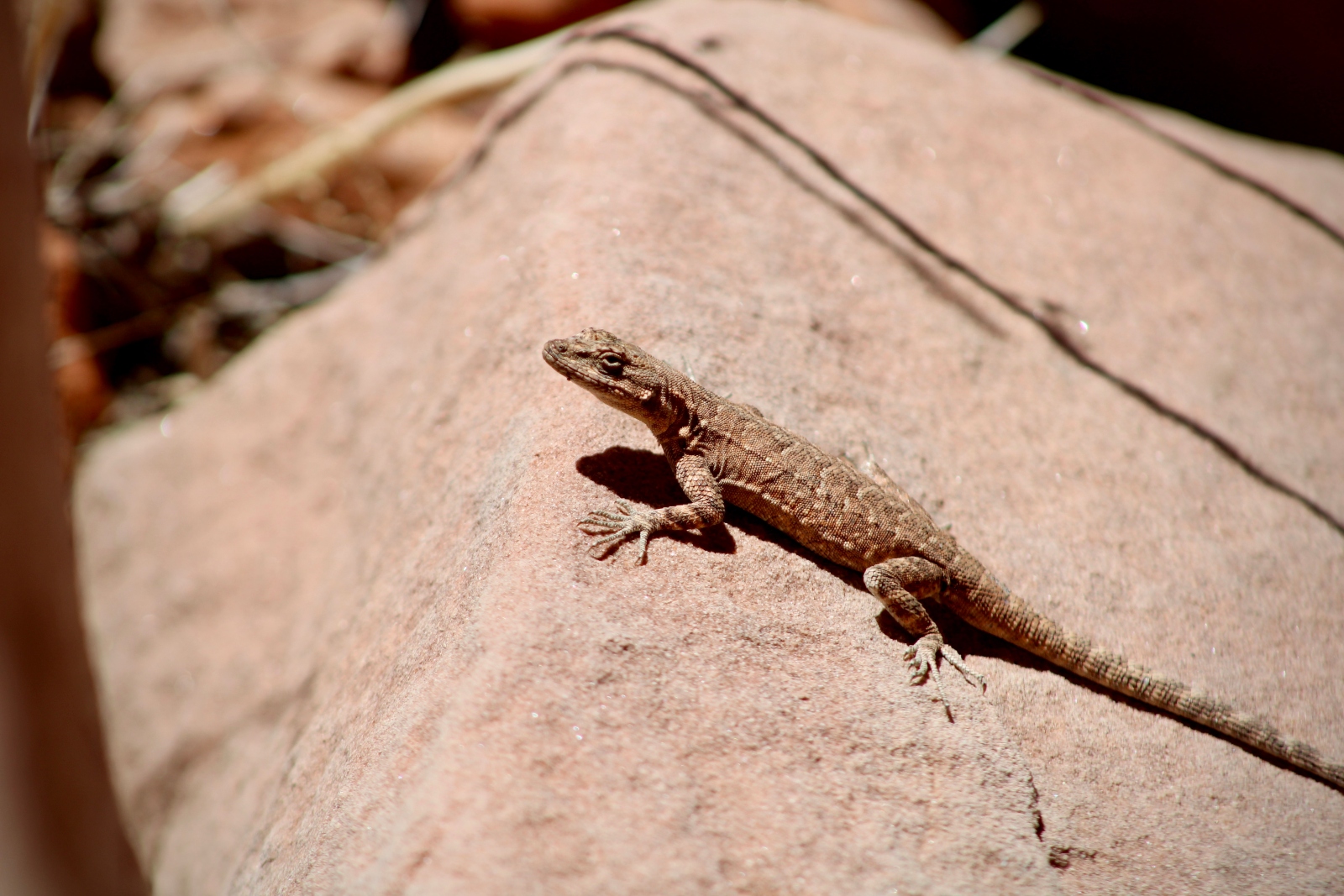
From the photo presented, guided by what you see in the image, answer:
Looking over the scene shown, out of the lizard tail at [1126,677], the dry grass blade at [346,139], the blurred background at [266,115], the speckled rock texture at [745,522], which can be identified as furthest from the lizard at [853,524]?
the blurred background at [266,115]

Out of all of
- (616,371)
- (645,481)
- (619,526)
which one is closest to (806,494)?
(645,481)

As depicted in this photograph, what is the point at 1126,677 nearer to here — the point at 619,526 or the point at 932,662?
the point at 932,662

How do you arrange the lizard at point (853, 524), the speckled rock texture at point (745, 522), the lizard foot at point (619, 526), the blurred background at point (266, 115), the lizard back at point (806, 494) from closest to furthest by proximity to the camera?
the speckled rock texture at point (745, 522), the lizard foot at point (619, 526), the lizard at point (853, 524), the lizard back at point (806, 494), the blurred background at point (266, 115)

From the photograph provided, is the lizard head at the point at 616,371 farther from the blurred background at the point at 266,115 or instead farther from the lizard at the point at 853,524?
the blurred background at the point at 266,115

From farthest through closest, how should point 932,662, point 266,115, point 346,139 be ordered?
point 266,115 → point 346,139 → point 932,662

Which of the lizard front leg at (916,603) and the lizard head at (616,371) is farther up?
the lizard head at (616,371)

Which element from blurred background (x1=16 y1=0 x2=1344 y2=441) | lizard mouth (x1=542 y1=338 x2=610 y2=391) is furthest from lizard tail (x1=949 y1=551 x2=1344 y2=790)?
blurred background (x1=16 y1=0 x2=1344 y2=441)
